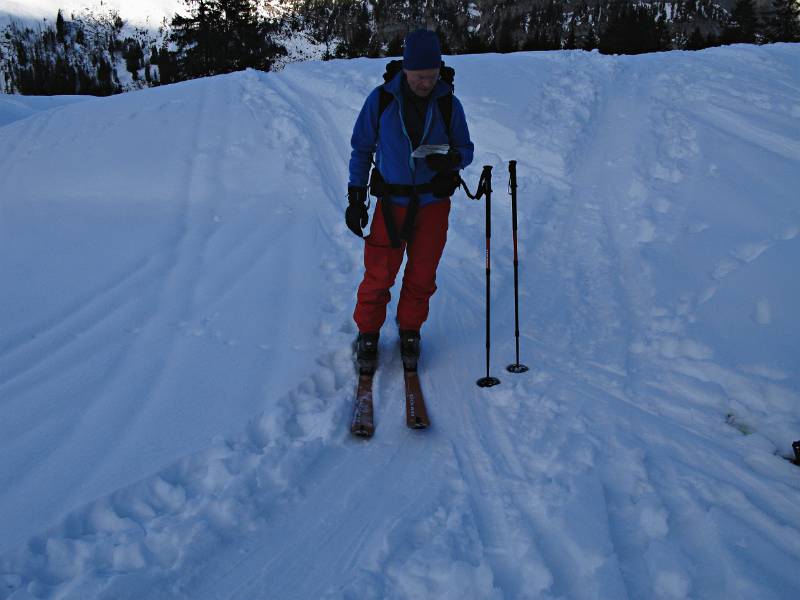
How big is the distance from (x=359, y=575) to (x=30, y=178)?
24.9 ft

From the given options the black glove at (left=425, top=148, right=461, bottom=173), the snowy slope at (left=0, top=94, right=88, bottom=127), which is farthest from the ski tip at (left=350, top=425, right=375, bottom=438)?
the snowy slope at (left=0, top=94, right=88, bottom=127)

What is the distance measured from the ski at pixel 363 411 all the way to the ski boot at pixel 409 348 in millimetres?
301

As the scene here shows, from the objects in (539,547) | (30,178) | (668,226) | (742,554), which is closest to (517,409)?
(539,547)

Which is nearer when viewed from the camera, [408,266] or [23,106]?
[408,266]

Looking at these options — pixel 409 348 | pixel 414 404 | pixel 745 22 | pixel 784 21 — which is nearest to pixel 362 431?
pixel 414 404

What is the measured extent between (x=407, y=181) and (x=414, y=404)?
5.14 ft

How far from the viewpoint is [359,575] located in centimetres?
260

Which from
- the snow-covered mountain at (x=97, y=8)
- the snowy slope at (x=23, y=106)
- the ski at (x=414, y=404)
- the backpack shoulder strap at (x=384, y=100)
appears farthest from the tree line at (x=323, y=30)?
the ski at (x=414, y=404)

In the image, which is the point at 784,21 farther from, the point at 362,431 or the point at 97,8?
the point at 97,8

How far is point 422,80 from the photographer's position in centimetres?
355

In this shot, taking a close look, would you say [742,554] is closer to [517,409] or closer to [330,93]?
[517,409]

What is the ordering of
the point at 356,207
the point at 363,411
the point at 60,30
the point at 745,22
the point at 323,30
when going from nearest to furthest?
the point at 363,411, the point at 356,207, the point at 745,22, the point at 60,30, the point at 323,30

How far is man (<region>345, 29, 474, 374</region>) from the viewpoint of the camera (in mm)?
3697

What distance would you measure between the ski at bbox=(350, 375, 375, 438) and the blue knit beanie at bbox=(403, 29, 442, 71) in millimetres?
2177
